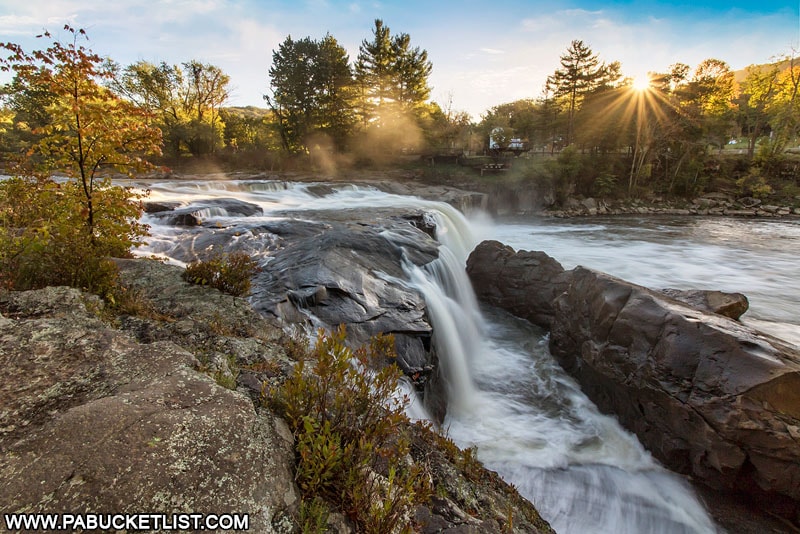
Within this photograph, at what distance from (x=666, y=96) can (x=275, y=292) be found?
3700 cm

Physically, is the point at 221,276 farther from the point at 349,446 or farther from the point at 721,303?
the point at 721,303

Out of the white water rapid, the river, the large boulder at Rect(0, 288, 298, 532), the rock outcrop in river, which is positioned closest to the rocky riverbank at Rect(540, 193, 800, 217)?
the river

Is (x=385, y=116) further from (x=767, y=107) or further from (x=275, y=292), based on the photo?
(x=767, y=107)

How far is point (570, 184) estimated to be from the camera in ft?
102

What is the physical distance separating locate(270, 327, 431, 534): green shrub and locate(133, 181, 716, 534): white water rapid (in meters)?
2.80

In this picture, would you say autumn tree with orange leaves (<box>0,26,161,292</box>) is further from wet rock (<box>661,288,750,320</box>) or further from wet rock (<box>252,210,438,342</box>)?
wet rock (<box>661,288,750,320</box>)

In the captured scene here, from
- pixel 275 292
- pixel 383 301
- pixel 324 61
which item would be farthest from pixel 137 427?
pixel 324 61

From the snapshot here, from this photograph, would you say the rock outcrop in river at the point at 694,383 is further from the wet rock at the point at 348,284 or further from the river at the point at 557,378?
the wet rock at the point at 348,284

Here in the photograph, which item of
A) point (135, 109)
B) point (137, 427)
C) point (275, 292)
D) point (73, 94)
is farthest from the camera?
point (275, 292)

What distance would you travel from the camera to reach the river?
4.91m

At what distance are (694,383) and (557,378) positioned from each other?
287 centimetres

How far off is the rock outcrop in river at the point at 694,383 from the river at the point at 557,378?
0.49 m

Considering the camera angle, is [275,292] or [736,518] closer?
[736,518]

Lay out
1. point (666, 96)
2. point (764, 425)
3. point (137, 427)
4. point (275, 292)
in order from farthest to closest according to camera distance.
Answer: point (666, 96) < point (275, 292) < point (764, 425) < point (137, 427)
